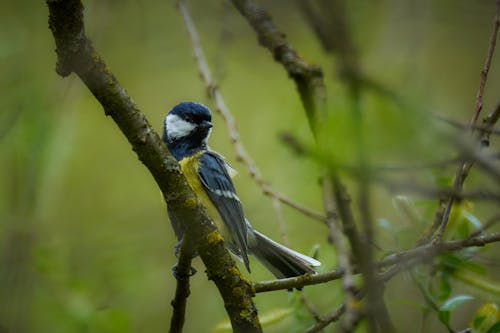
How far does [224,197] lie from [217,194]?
45 mm

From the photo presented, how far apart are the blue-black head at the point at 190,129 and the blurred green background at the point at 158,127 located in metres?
0.34

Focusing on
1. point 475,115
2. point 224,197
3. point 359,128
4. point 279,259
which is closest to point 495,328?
point 475,115

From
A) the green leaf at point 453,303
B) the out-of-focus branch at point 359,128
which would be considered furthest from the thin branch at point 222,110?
the out-of-focus branch at point 359,128

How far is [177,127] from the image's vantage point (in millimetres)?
4031

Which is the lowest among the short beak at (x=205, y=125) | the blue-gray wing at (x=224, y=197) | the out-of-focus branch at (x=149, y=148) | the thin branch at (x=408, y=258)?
the thin branch at (x=408, y=258)

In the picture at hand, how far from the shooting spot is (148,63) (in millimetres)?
5242

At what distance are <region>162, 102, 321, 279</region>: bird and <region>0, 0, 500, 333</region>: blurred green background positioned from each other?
21 cm

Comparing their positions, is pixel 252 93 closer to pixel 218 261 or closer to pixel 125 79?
pixel 125 79

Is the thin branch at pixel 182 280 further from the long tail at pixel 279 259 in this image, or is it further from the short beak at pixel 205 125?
the short beak at pixel 205 125

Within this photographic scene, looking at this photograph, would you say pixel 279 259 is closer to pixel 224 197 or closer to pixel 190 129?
pixel 224 197

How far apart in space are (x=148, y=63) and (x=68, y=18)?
3386 millimetres

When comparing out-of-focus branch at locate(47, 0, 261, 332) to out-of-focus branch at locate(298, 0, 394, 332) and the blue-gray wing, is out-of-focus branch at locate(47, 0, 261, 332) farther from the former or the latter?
out-of-focus branch at locate(298, 0, 394, 332)

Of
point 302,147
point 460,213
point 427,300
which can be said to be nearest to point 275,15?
point 460,213

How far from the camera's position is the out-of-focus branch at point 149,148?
1.91 meters
